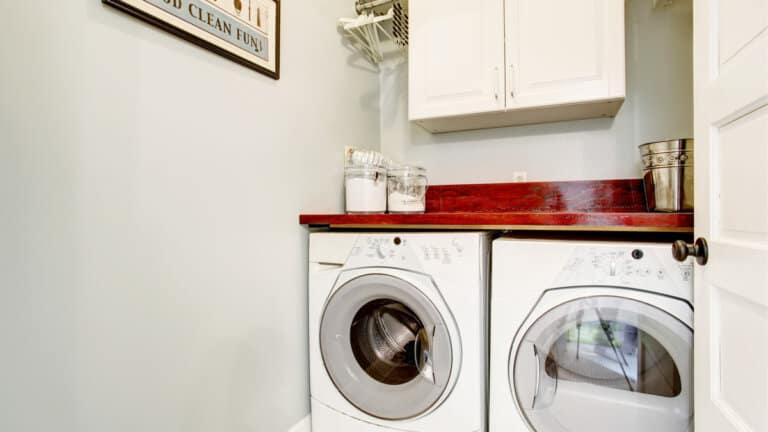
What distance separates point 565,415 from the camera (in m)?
1.09

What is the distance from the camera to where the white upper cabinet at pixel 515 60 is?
142 cm

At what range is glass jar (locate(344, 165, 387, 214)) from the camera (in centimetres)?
160

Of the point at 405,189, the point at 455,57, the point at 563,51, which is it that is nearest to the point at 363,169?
the point at 405,189

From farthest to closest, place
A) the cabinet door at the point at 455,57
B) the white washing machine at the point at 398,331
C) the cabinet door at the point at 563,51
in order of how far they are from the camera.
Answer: the cabinet door at the point at 455,57 < the cabinet door at the point at 563,51 < the white washing machine at the point at 398,331

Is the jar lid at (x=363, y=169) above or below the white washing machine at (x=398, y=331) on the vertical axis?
above

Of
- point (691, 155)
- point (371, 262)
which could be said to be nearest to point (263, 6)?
point (371, 262)

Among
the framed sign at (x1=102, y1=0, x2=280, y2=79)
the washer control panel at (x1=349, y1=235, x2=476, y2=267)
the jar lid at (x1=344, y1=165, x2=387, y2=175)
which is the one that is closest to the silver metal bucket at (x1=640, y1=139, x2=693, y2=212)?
the washer control panel at (x1=349, y1=235, x2=476, y2=267)

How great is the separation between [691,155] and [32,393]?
1.95 m

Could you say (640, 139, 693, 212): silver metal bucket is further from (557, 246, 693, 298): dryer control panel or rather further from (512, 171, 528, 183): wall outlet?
(512, 171, 528, 183): wall outlet

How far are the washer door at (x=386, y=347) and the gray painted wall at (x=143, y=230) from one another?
0.19m

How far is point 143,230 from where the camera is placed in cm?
90
